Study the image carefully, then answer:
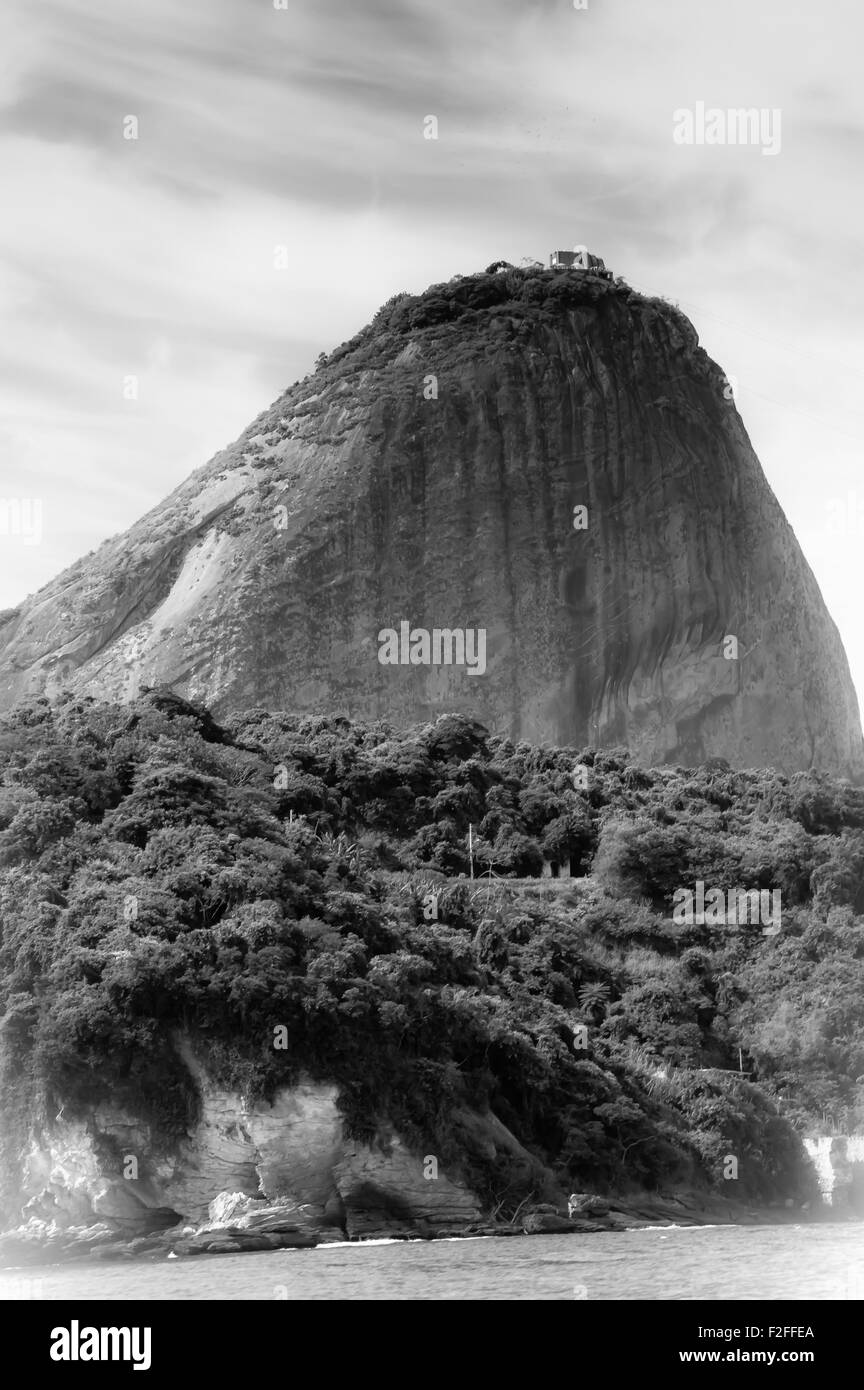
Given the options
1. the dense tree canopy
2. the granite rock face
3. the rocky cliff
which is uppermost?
the granite rock face

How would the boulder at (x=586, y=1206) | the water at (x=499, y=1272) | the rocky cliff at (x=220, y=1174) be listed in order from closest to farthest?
1. the water at (x=499, y=1272)
2. the rocky cliff at (x=220, y=1174)
3. the boulder at (x=586, y=1206)

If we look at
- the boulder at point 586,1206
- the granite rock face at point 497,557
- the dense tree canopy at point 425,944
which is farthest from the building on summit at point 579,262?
the boulder at point 586,1206

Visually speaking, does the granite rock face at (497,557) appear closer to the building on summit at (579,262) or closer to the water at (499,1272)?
the building on summit at (579,262)

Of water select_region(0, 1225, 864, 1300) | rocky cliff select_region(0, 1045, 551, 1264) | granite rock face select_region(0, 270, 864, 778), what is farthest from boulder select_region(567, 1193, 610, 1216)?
granite rock face select_region(0, 270, 864, 778)

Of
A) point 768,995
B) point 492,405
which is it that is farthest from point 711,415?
point 768,995

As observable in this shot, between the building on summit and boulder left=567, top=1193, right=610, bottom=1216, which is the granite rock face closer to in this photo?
the building on summit
